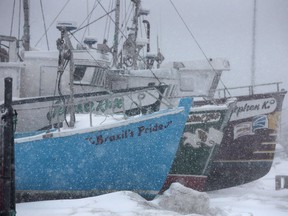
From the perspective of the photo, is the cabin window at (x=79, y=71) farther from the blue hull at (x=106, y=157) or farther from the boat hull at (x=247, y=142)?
the boat hull at (x=247, y=142)

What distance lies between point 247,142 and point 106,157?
232 inches

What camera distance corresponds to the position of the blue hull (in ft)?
25.4

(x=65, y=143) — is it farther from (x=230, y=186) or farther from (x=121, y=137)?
(x=230, y=186)

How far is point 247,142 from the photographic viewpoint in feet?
39.1

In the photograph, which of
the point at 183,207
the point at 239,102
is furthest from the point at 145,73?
the point at 183,207

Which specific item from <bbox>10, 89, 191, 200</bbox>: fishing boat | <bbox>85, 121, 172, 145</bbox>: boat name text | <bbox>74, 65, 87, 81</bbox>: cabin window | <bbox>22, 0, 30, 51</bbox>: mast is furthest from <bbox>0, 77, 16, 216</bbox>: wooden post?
<bbox>22, 0, 30, 51</bbox>: mast

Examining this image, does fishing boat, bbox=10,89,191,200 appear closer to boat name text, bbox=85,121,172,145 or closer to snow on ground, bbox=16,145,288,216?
boat name text, bbox=85,121,172,145

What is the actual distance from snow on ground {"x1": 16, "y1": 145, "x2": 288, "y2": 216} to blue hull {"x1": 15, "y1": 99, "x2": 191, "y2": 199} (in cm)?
70

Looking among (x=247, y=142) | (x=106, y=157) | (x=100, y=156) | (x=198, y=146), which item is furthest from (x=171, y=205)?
(x=247, y=142)

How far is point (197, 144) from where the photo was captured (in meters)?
9.90

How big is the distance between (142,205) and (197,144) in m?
3.58

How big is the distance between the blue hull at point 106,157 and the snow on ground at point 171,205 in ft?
2.31

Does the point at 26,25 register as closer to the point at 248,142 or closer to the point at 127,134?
the point at 127,134

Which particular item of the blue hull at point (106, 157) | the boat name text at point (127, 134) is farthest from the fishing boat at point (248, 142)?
the boat name text at point (127, 134)
